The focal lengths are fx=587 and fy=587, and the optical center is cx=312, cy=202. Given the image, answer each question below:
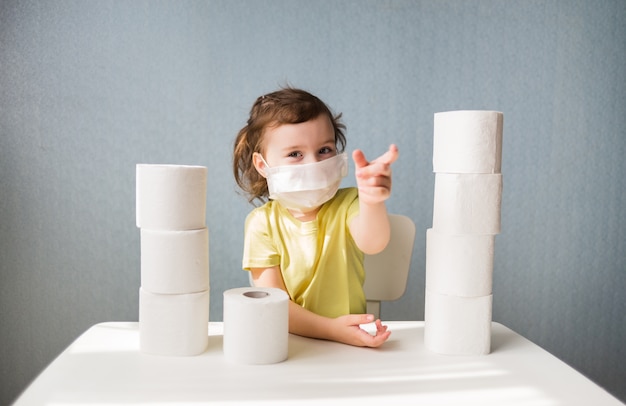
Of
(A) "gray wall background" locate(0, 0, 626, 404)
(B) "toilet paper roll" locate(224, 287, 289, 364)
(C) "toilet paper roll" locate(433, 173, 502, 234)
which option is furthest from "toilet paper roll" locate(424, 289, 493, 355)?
(A) "gray wall background" locate(0, 0, 626, 404)

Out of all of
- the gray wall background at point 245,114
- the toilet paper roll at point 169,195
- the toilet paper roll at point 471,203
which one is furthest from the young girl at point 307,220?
the gray wall background at point 245,114

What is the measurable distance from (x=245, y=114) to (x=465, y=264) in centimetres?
90

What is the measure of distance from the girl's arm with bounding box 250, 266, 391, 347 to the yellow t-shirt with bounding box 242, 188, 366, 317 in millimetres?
113

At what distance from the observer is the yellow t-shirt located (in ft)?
3.83

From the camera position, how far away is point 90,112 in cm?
163

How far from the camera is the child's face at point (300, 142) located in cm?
111

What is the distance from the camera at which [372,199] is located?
3.10 ft

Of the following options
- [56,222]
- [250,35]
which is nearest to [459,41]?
[250,35]

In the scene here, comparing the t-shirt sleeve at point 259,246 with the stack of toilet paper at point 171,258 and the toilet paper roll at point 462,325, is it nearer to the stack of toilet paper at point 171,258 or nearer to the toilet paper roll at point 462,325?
the stack of toilet paper at point 171,258

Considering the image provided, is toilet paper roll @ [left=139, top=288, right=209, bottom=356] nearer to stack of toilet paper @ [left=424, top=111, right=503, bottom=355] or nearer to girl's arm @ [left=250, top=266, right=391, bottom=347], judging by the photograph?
girl's arm @ [left=250, top=266, right=391, bottom=347]

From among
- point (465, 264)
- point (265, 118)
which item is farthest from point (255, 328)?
point (265, 118)

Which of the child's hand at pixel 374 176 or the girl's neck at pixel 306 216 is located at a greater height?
the child's hand at pixel 374 176

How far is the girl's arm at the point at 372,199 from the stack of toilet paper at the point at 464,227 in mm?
106

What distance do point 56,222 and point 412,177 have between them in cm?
103
